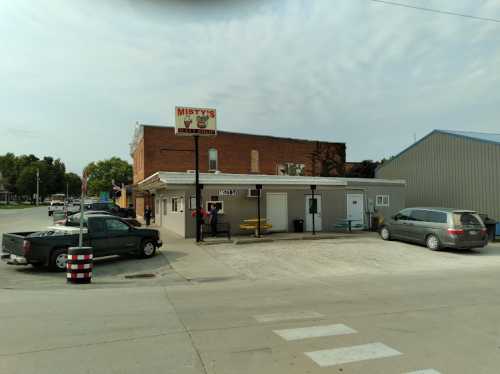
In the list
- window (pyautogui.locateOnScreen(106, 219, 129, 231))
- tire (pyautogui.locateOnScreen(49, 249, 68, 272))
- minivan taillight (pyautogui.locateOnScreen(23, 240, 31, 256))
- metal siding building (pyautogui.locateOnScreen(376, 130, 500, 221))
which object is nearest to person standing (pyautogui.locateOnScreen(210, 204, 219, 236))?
window (pyautogui.locateOnScreen(106, 219, 129, 231))

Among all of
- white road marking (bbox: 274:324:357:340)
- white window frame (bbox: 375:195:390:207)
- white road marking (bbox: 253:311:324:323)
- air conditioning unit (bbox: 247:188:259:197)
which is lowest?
white road marking (bbox: 253:311:324:323)

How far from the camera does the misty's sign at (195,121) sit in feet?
→ 58.9

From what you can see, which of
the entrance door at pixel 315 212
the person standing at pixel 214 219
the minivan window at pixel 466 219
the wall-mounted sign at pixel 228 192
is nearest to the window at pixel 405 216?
the minivan window at pixel 466 219

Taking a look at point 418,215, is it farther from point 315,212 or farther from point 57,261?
point 57,261

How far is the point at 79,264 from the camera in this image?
30.5 feet

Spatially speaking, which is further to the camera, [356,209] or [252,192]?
[356,209]

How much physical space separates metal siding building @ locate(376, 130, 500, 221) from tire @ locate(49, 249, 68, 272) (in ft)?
72.5

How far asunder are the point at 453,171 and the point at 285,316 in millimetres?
22392

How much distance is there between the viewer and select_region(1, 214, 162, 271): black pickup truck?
10586 millimetres

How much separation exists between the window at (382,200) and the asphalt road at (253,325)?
44.6ft

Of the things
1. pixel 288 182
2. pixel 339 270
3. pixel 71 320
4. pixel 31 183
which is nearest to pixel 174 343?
pixel 71 320

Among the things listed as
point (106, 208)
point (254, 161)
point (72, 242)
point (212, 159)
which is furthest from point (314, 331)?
point (254, 161)

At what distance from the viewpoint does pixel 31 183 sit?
91938 millimetres

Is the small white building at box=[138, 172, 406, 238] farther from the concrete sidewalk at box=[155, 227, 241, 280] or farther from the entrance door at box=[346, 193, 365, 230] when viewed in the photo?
the concrete sidewalk at box=[155, 227, 241, 280]
